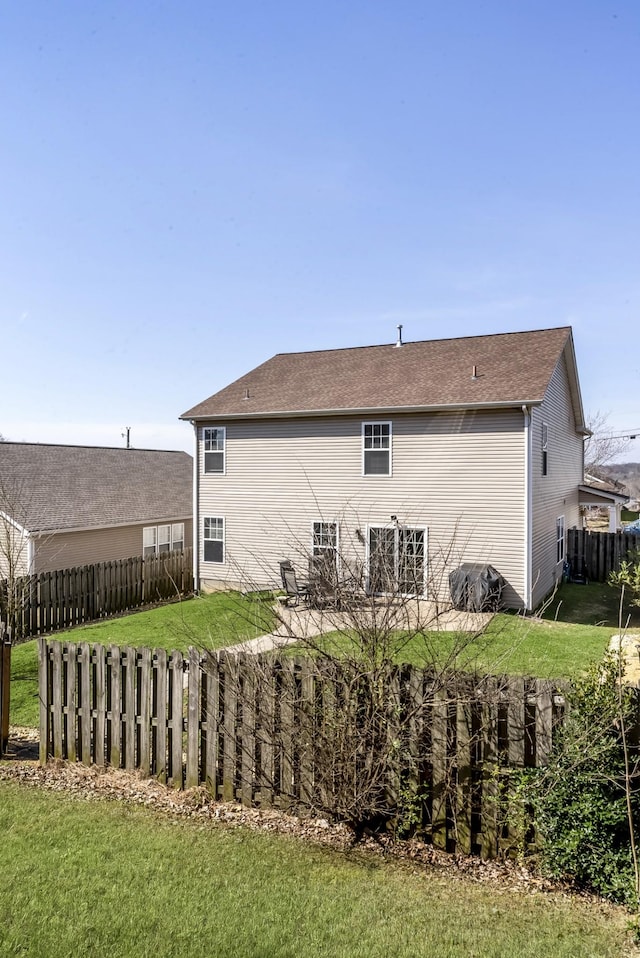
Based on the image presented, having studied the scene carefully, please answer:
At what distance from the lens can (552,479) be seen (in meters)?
18.6

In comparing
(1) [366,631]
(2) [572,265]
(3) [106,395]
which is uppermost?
(2) [572,265]

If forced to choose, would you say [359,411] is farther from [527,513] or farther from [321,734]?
[321,734]

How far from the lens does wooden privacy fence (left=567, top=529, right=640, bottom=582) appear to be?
68.2 feet

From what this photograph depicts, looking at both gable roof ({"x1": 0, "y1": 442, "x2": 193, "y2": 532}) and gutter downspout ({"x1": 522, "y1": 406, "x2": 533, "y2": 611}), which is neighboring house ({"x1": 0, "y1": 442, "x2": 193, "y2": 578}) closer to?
gable roof ({"x1": 0, "y1": 442, "x2": 193, "y2": 532})

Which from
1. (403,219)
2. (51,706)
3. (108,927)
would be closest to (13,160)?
(403,219)

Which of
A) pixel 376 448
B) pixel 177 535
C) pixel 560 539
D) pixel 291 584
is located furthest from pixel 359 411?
pixel 177 535

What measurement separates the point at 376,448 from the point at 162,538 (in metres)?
10.4

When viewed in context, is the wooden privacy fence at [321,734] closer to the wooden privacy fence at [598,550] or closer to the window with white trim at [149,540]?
the window with white trim at [149,540]

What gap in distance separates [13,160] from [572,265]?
13.5 metres

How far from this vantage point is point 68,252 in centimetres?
1326

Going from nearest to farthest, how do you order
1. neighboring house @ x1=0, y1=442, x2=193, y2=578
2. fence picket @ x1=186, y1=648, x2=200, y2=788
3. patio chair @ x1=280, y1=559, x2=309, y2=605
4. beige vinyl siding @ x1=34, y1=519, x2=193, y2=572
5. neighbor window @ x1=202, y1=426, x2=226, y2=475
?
fence picket @ x1=186, y1=648, x2=200, y2=788 < patio chair @ x1=280, y1=559, x2=309, y2=605 < neighboring house @ x1=0, y1=442, x2=193, y2=578 < beige vinyl siding @ x1=34, y1=519, x2=193, y2=572 < neighbor window @ x1=202, y1=426, x2=226, y2=475

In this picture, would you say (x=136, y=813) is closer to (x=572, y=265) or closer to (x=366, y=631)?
(x=366, y=631)

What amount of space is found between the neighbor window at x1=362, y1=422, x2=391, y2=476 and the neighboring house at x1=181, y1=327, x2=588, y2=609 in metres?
0.03

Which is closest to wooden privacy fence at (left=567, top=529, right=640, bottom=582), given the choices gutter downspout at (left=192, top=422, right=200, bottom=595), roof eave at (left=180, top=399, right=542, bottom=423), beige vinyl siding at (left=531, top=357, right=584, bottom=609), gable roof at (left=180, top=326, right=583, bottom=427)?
beige vinyl siding at (left=531, top=357, right=584, bottom=609)
